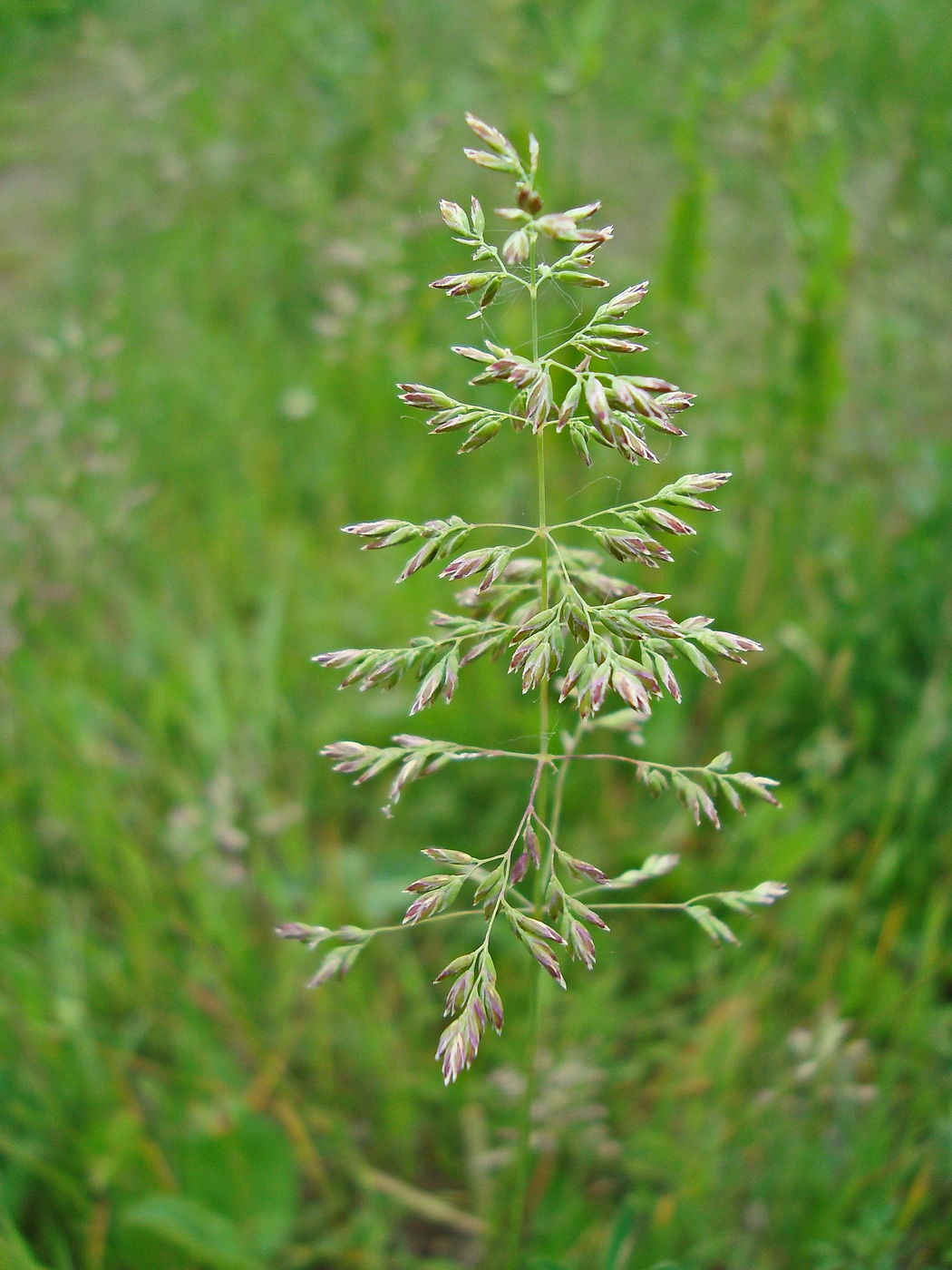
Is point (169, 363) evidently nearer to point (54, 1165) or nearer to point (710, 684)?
point (710, 684)

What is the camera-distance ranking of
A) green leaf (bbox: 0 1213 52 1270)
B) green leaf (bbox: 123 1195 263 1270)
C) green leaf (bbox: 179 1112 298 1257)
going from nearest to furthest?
green leaf (bbox: 0 1213 52 1270)
green leaf (bbox: 123 1195 263 1270)
green leaf (bbox: 179 1112 298 1257)

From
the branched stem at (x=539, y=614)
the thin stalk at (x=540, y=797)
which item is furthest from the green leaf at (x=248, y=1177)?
the branched stem at (x=539, y=614)

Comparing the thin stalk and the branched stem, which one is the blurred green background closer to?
the thin stalk

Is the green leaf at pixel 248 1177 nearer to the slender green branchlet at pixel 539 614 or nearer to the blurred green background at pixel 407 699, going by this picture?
the blurred green background at pixel 407 699

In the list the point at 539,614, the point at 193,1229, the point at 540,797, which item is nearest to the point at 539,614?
the point at 539,614

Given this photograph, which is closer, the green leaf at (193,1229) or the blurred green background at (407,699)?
the green leaf at (193,1229)

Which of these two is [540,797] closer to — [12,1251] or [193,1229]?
[12,1251]

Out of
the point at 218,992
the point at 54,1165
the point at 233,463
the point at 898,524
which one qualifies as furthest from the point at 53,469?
the point at 898,524

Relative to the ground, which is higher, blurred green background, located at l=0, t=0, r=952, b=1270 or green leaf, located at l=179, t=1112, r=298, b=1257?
blurred green background, located at l=0, t=0, r=952, b=1270

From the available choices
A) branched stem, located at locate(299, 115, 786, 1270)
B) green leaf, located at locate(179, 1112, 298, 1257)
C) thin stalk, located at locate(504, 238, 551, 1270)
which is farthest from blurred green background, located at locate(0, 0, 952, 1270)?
branched stem, located at locate(299, 115, 786, 1270)
